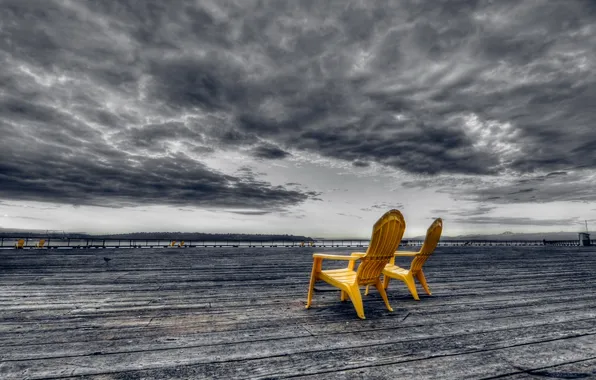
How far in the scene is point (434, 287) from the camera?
5551 millimetres

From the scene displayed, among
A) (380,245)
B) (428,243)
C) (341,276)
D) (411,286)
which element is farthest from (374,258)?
(428,243)

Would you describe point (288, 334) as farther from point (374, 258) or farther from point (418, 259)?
point (418, 259)

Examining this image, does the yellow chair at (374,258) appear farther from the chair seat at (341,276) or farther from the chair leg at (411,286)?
the chair leg at (411,286)

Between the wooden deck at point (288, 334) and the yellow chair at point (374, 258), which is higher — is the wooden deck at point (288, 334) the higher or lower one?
the lower one

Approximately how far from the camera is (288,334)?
2.88 m

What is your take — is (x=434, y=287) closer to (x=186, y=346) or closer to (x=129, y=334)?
(x=186, y=346)

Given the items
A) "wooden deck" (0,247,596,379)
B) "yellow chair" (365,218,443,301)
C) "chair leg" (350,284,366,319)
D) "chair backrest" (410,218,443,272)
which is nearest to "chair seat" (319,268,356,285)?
"chair leg" (350,284,366,319)

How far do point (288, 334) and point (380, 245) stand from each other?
1.54 m

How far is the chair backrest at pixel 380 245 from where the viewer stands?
360 cm

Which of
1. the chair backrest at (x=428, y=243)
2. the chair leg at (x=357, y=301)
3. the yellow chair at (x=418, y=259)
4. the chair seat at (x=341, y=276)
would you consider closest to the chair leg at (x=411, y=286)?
the yellow chair at (x=418, y=259)

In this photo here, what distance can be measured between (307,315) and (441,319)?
1551 mm

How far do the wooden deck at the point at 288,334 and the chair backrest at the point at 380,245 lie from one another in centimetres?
49

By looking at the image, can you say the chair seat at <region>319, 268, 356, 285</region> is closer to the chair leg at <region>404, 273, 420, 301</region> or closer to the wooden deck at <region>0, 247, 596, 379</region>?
the wooden deck at <region>0, 247, 596, 379</region>

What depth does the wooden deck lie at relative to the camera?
2.15m
